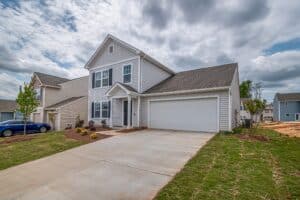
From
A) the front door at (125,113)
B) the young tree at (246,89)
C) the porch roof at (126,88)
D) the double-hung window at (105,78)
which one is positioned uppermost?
the young tree at (246,89)

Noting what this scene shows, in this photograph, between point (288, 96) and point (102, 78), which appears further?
point (288, 96)

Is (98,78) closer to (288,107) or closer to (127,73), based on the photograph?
(127,73)

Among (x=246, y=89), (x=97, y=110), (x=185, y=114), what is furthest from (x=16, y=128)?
(x=246, y=89)

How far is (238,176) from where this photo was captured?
4.36m

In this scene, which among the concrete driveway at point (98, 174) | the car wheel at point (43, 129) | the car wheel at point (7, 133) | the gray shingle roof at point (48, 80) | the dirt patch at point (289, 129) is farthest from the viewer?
the gray shingle roof at point (48, 80)

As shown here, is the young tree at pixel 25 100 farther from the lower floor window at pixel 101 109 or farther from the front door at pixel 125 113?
the front door at pixel 125 113

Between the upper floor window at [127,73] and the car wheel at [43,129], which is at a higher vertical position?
the upper floor window at [127,73]

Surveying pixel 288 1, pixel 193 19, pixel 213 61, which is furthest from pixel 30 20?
pixel 213 61

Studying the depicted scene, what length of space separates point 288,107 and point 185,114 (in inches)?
1505

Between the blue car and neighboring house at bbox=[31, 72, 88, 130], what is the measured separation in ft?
5.93

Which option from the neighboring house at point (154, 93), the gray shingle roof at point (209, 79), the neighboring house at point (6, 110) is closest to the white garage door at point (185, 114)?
the neighboring house at point (154, 93)

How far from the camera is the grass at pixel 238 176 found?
11.5ft

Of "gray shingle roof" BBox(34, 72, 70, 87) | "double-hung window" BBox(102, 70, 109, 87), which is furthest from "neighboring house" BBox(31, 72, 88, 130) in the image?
"double-hung window" BBox(102, 70, 109, 87)

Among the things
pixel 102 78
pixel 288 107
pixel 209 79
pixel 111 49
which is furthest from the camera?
pixel 288 107
